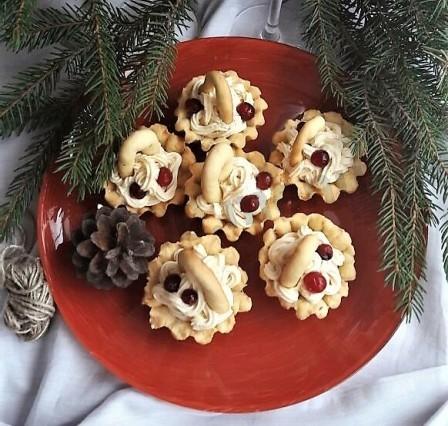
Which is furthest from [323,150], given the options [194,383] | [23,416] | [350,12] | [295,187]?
[23,416]

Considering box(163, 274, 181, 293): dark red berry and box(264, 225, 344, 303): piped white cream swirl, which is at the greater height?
box(264, 225, 344, 303): piped white cream swirl

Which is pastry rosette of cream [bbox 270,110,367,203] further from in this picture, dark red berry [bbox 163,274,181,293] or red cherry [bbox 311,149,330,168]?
dark red berry [bbox 163,274,181,293]

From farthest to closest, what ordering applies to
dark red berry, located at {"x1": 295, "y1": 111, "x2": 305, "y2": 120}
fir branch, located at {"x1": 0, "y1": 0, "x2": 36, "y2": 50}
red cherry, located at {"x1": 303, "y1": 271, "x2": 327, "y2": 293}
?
dark red berry, located at {"x1": 295, "y1": 111, "x2": 305, "y2": 120}
red cherry, located at {"x1": 303, "y1": 271, "x2": 327, "y2": 293}
fir branch, located at {"x1": 0, "y1": 0, "x2": 36, "y2": 50}

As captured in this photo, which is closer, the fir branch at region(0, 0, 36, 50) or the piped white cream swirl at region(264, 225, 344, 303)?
the fir branch at region(0, 0, 36, 50)

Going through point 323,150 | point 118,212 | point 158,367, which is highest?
point 323,150

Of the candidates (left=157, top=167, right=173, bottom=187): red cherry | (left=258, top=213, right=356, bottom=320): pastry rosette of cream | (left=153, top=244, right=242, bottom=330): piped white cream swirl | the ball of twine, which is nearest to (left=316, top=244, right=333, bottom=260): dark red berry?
(left=258, top=213, right=356, bottom=320): pastry rosette of cream

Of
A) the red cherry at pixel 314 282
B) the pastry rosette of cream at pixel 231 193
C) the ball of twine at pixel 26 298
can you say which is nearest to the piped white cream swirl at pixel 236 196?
the pastry rosette of cream at pixel 231 193

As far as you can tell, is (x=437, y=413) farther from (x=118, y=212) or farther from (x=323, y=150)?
(x=118, y=212)

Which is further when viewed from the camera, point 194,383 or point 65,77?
point 65,77
